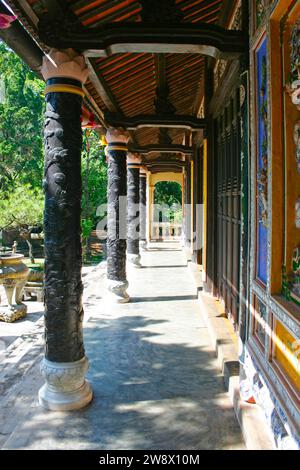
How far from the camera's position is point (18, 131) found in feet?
78.1

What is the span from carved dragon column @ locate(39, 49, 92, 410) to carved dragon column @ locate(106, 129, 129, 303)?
337 cm

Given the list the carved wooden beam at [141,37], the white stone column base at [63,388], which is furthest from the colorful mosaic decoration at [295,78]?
the white stone column base at [63,388]

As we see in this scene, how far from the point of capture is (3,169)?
2388 cm

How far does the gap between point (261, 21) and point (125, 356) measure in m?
3.56

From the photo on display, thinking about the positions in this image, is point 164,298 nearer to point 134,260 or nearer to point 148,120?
point 148,120

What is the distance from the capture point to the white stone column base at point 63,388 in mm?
3477

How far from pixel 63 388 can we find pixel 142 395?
72 centimetres

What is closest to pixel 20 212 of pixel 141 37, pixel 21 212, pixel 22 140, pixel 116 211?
pixel 21 212

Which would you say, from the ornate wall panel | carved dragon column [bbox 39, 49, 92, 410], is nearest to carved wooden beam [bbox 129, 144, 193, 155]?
carved dragon column [bbox 39, 49, 92, 410]

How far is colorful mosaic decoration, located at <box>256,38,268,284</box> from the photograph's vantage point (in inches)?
115

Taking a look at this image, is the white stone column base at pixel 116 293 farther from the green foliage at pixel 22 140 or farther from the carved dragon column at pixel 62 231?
the green foliage at pixel 22 140

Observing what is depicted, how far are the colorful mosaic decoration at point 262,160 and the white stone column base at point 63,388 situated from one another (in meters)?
1.78

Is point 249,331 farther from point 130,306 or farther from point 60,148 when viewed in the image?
point 130,306

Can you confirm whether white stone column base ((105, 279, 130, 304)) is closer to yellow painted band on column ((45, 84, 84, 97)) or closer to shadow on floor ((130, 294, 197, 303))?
shadow on floor ((130, 294, 197, 303))
